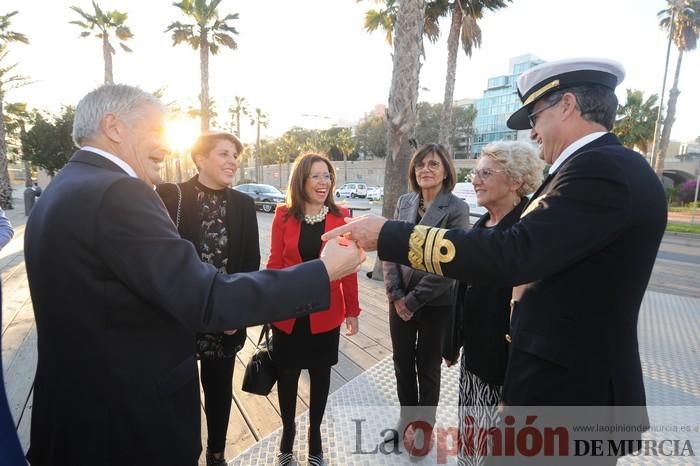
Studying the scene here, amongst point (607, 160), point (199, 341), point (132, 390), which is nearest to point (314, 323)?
point (199, 341)

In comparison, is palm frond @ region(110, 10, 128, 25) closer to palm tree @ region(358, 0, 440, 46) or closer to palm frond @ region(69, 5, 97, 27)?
palm frond @ region(69, 5, 97, 27)

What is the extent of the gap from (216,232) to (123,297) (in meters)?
1.36

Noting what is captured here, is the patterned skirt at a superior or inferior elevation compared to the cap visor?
inferior

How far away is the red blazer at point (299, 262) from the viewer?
258cm

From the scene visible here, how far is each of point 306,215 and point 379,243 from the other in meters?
1.30

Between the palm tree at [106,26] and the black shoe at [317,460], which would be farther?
the palm tree at [106,26]

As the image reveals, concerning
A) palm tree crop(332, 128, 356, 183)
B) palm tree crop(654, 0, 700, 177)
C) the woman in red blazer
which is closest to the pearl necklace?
the woman in red blazer

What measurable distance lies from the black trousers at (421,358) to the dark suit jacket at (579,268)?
1190mm

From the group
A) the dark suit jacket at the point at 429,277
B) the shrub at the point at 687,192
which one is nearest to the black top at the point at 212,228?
the dark suit jacket at the point at 429,277

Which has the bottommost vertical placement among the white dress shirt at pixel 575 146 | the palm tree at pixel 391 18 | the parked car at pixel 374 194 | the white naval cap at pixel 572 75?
the parked car at pixel 374 194

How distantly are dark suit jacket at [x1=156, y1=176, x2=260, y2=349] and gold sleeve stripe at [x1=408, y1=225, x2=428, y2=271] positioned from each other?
1.35 meters

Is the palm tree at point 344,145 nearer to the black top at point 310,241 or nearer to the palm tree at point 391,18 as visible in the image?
the palm tree at point 391,18

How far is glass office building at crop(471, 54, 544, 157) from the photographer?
8769 centimetres

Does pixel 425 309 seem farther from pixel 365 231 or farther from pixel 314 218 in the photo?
pixel 365 231
